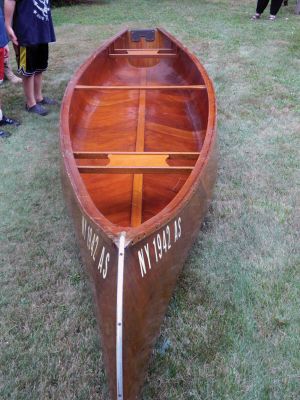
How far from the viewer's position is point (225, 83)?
5.19 meters

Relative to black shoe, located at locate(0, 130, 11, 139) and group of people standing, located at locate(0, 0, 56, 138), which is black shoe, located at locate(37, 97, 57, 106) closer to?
group of people standing, located at locate(0, 0, 56, 138)

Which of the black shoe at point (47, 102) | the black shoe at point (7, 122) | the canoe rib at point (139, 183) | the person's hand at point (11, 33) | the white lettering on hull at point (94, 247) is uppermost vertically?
the person's hand at point (11, 33)

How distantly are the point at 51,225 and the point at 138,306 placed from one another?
1.30 metres

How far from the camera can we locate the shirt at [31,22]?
3.71 metres

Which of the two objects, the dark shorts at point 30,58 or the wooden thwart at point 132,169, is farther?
the dark shorts at point 30,58

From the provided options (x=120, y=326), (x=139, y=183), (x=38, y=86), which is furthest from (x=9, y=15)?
(x=120, y=326)

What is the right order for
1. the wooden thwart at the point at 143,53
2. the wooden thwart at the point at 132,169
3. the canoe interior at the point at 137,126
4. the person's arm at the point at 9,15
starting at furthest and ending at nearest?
1. the wooden thwart at the point at 143,53
2. the person's arm at the point at 9,15
3. the canoe interior at the point at 137,126
4. the wooden thwart at the point at 132,169

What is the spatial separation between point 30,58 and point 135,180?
6.25 feet

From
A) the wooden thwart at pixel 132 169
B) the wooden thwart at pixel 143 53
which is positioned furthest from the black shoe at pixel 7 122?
the wooden thwart at pixel 132 169

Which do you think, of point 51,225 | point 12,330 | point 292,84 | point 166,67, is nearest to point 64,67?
point 166,67

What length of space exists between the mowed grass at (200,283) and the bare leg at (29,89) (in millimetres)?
158

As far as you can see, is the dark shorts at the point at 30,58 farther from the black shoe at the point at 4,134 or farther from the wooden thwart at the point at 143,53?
the wooden thwart at the point at 143,53

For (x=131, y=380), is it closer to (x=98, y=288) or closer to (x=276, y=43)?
(x=98, y=288)

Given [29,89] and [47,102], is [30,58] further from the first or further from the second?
[47,102]
